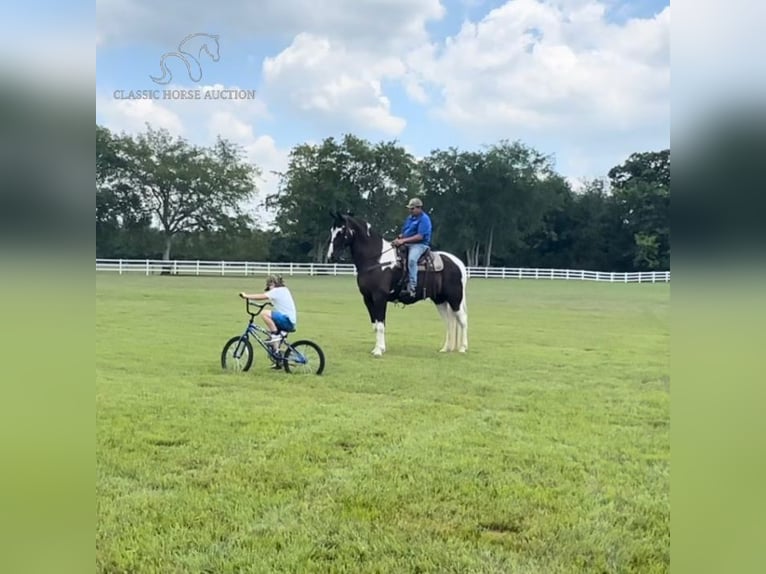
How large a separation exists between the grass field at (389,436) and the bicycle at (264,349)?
0.06 metres

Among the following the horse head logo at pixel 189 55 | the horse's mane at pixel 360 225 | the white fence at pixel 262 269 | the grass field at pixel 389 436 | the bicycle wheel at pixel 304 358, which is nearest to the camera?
the grass field at pixel 389 436

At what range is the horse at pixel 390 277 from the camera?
3.98m

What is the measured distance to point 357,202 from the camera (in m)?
4.00

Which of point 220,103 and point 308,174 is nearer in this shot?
point 220,103

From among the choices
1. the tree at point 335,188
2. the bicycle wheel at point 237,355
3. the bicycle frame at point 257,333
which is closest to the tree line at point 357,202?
the tree at point 335,188

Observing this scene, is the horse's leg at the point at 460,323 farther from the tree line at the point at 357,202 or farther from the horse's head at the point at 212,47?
the horse's head at the point at 212,47

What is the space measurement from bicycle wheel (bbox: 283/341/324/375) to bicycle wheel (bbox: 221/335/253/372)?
0.23 m

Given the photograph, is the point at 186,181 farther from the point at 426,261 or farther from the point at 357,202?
the point at 426,261

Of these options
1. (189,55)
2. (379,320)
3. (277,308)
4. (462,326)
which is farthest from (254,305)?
(189,55)

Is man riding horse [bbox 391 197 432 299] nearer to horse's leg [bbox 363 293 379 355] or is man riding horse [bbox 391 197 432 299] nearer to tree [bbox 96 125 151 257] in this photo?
horse's leg [bbox 363 293 379 355]
